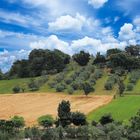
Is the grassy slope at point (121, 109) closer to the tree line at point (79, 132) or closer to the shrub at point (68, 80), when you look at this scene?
the tree line at point (79, 132)

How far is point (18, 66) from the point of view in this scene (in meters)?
193

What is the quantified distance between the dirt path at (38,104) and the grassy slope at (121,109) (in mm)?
3599

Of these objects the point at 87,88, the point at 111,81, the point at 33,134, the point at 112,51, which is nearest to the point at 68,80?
the point at 111,81

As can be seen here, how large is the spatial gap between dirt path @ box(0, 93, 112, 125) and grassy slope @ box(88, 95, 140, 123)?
11.8 ft

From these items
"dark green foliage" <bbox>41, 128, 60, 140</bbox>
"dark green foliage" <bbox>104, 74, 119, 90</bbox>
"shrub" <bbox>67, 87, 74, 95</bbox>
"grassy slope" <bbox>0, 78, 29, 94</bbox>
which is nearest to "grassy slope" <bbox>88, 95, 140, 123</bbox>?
"dark green foliage" <bbox>104, 74, 119, 90</bbox>

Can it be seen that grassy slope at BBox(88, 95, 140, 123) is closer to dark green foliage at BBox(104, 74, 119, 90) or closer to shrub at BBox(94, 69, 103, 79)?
dark green foliage at BBox(104, 74, 119, 90)

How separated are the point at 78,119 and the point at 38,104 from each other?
3568 centimetres

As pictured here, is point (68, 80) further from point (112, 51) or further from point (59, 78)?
point (112, 51)

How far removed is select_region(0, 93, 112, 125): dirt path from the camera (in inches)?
4225

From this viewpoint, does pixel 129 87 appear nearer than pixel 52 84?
Yes

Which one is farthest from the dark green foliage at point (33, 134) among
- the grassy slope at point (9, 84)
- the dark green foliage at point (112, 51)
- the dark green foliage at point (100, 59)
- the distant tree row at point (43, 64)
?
the dark green foliage at point (112, 51)

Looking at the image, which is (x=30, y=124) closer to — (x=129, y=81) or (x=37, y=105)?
(x=37, y=105)

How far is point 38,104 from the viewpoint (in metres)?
123

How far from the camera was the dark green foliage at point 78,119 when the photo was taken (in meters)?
87.9
